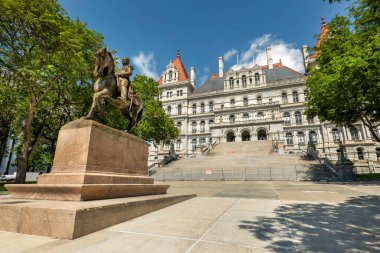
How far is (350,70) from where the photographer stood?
12531 mm

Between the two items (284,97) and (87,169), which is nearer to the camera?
(87,169)

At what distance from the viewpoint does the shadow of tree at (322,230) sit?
9.40 feet

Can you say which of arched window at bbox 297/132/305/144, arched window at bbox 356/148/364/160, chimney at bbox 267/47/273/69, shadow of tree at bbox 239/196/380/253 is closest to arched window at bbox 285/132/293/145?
arched window at bbox 297/132/305/144

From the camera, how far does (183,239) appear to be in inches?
122

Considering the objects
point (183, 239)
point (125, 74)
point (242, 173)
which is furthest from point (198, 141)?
point (183, 239)

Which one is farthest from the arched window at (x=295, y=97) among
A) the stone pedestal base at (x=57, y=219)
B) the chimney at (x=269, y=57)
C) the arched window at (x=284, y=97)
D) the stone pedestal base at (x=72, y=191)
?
the stone pedestal base at (x=57, y=219)

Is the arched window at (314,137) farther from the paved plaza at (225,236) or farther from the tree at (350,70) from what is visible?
the paved plaza at (225,236)

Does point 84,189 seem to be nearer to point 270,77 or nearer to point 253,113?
point 253,113

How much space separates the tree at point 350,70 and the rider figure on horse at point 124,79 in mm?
11282

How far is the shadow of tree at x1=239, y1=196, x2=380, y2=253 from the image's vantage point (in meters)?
2.87

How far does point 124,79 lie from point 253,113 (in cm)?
4047

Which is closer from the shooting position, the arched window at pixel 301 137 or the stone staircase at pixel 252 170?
the stone staircase at pixel 252 170

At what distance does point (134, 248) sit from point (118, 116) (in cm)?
1734

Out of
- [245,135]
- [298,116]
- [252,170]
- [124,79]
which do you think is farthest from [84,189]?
[298,116]
